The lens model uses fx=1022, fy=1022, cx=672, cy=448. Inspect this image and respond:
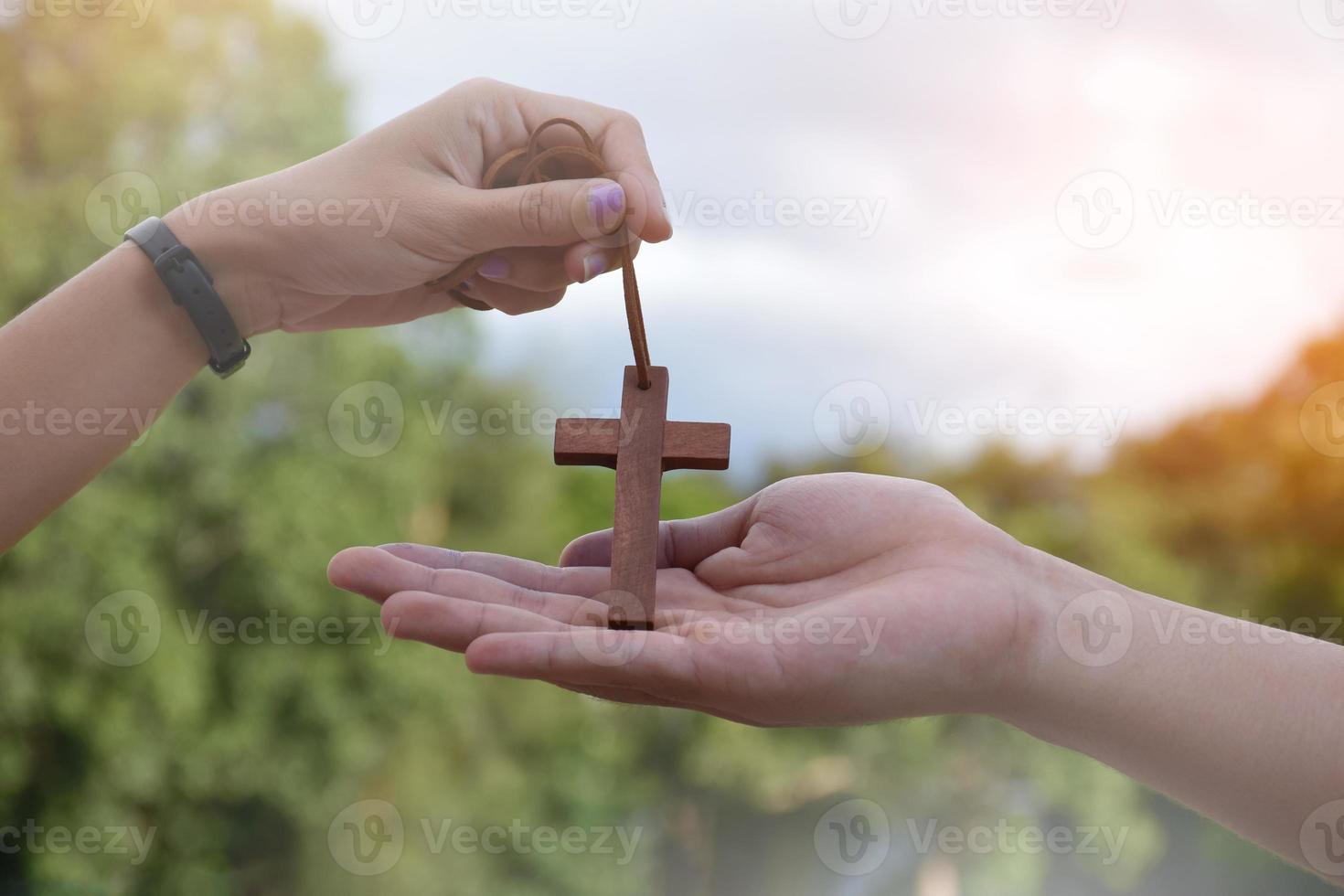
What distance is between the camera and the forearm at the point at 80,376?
1.51 meters

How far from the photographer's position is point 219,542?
7105mm

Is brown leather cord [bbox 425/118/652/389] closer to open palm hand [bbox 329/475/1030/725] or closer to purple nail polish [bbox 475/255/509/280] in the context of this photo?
purple nail polish [bbox 475/255/509/280]

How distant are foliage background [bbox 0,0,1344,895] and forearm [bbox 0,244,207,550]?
5512 mm

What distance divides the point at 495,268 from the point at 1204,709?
1.21 metres

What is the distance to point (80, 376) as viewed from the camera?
61.1 inches

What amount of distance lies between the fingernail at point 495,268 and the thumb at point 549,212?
4.9 inches

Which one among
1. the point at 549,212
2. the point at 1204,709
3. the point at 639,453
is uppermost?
the point at 549,212
